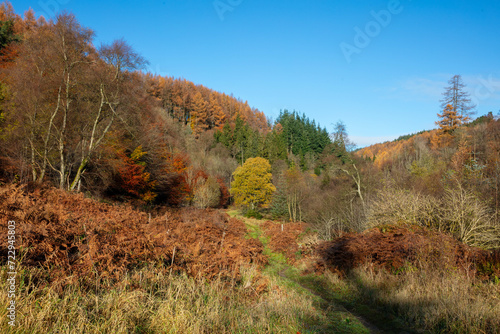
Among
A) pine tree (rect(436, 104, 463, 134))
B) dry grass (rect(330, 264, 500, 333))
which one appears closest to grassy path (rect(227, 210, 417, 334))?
dry grass (rect(330, 264, 500, 333))

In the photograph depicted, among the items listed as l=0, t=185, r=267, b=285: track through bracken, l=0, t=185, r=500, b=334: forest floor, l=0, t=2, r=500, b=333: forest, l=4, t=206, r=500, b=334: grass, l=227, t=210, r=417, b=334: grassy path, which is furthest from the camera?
l=227, t=210, r=417, b=334: grassy path

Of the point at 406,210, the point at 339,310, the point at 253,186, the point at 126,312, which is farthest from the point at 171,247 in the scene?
the point at 253,186

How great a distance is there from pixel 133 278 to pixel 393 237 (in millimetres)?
9781

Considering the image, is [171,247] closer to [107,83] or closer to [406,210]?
[406,210]

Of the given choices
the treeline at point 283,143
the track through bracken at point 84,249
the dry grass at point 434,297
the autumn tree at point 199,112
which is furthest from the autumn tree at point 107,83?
the autumn tree at point 199,112

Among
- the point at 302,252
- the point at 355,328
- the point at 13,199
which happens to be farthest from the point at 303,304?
the point at 302,252

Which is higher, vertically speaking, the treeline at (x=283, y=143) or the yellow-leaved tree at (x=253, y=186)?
the treeline at (x=283, y=143)

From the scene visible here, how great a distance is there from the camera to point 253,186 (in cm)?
4256

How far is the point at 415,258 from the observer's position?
9211mm

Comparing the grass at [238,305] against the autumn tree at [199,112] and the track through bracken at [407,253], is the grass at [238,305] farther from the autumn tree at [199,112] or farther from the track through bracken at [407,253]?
the autumn tree at [199,112]

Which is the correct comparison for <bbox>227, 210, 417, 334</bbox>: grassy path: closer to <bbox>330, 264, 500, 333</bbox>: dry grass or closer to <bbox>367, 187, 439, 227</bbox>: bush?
<bbox>330, 264, 500, 333</bbox>: dry grass

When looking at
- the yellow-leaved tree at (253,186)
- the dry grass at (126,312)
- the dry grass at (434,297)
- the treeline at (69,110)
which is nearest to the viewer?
the dry grass at (126,312)

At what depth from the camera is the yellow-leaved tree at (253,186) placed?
42.6 meters

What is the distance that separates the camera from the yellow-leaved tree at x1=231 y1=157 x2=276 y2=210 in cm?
4257
